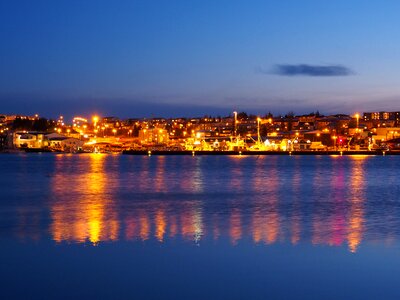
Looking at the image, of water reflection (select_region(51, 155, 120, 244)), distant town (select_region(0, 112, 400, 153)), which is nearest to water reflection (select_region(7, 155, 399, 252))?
water reflection (select_region(51, 155, 120, 244))

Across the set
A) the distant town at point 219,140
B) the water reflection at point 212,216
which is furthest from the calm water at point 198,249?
the distant town at point 219,140

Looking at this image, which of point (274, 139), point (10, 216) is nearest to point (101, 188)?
point (10, 216)

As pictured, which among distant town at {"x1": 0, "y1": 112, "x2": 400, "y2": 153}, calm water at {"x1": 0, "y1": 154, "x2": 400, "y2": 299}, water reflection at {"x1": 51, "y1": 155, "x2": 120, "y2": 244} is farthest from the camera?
distant town at {"x1": 0, "y1": 112, "x2": 400, "y2": 153}

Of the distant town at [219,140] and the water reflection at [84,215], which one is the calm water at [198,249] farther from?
the distant town at [219,140]

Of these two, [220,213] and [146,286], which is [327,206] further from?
[146,286]

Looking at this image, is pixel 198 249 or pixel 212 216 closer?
pixel 198 249

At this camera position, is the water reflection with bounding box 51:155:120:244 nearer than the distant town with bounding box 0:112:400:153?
Yes

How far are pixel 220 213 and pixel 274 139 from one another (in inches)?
2043

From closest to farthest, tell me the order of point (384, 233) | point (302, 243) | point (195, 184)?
1. point (302, 243)
2. point (384, 233)
3. point (195, 184)

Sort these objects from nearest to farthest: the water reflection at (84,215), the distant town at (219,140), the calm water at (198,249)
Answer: the calm water at (198,249)
the water reflection at (84,215)
the distant town at (219,140)

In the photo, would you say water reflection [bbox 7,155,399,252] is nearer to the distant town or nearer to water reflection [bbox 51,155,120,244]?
water reflection [bbox 51,155,120,244]

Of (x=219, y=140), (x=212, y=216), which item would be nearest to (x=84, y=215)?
(x=212, y=216)

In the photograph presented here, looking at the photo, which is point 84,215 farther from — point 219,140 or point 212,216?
point 219,140

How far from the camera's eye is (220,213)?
10.7 m
